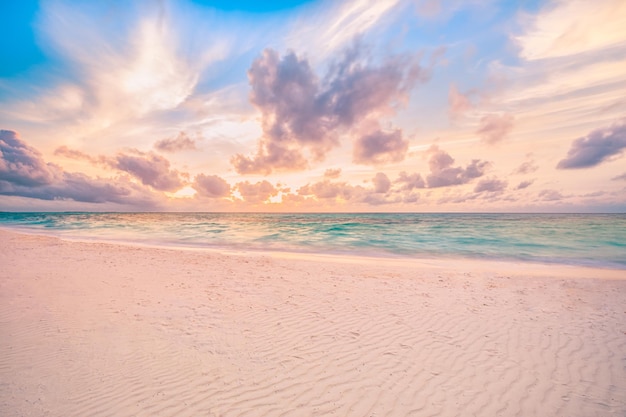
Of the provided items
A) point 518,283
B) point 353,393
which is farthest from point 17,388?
point 518,283

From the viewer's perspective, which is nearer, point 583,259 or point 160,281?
point 160,281

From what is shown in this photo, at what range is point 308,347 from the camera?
6.05 metres

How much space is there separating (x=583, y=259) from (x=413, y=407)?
852 inches

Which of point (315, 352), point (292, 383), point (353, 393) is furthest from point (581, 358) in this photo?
point (292, 383)

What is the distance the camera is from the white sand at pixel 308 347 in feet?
14.5

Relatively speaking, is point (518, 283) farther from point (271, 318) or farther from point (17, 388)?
point (17, 388)

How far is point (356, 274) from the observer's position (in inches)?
498

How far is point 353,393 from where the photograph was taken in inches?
181

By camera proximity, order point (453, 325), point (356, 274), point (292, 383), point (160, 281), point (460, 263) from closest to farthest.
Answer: point (292, 383) < point (453, 325) < point (160, 281) < point (356, 274) < point (460, 263)

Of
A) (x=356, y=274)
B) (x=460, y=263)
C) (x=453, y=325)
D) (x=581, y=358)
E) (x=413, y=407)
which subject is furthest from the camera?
(x=460, y=263)

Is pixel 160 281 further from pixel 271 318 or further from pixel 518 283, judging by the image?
pixel 518 283

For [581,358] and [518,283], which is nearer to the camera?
[581,358]

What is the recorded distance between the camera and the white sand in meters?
4.43

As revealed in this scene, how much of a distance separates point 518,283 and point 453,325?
6.37m
